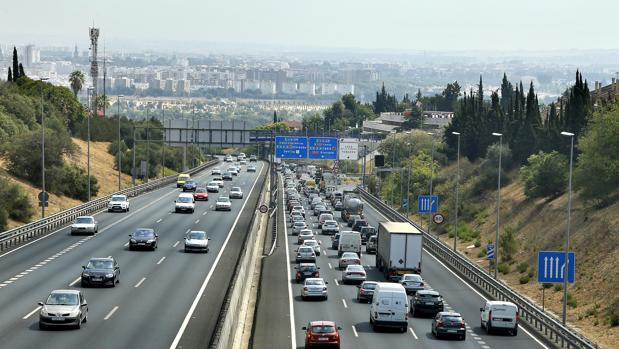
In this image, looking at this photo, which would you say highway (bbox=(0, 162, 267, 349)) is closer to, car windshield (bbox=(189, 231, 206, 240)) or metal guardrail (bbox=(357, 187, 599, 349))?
car windshield (bbox=(189, 231, 206, 240))

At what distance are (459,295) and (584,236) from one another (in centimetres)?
2181

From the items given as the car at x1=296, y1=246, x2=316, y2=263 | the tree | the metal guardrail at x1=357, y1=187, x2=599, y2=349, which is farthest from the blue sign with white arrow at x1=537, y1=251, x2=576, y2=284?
the tree

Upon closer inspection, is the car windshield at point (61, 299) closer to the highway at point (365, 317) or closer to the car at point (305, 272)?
the highway at point (365, 317)

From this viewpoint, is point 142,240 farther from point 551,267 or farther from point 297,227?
point 297,227

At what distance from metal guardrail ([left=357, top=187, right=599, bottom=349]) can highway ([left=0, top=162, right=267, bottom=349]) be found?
1229cm

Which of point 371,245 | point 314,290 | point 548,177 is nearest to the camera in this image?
point 314,290

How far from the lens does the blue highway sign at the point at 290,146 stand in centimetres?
12325

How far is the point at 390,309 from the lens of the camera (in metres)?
45.2

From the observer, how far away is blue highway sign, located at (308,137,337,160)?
407ft

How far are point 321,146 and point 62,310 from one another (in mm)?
86169

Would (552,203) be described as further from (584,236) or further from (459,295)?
(459,295)

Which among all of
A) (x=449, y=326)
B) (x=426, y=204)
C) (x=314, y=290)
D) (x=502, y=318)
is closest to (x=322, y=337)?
(x=449, y=326)

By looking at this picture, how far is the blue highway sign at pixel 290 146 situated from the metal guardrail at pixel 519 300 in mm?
36649

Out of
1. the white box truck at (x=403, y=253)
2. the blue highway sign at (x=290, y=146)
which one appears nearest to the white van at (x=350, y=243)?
the white box truck at (x=403, y=253)
